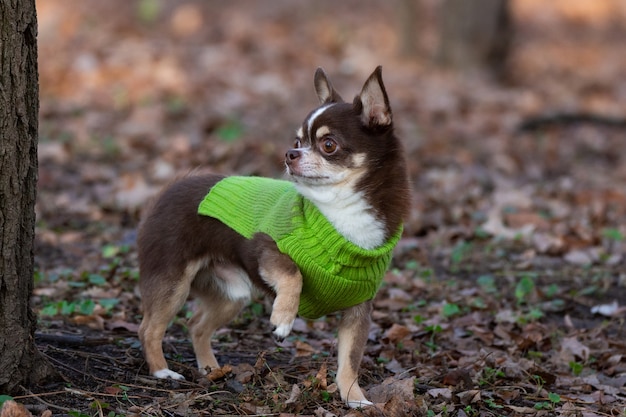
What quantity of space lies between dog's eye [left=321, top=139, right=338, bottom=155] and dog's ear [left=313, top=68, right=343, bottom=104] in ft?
1.38

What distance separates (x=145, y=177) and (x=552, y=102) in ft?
24.4

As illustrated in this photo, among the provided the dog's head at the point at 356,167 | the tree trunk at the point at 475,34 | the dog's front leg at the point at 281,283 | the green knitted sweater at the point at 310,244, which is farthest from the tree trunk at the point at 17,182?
the tree trunk at the point at 475,34

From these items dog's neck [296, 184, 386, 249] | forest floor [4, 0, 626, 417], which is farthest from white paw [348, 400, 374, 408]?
dog's neck [296, 184, 386, 249]

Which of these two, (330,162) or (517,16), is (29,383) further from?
(517,16)

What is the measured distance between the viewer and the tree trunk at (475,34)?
13.8 metres

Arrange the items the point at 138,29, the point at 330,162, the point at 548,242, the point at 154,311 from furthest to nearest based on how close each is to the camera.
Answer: the point at 138,29, the point at 548,242, the point at 154,311, the point at 330,162

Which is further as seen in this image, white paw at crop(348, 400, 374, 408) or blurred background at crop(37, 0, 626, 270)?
blurred background at crop(37, 0, 626, 270)

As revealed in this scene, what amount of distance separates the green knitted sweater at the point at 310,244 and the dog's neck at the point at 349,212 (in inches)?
1.8

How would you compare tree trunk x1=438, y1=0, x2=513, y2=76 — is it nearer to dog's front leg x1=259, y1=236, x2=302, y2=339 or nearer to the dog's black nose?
the dog's black nose

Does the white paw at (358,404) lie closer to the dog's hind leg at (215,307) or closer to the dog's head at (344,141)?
the dog's hind leg at (215,307)

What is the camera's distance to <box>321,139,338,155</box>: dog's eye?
4.19 meters

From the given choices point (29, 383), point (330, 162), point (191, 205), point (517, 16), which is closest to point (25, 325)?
point (29, 383)

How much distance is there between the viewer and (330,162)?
417 cm

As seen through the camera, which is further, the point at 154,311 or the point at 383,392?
the point at 154,311
